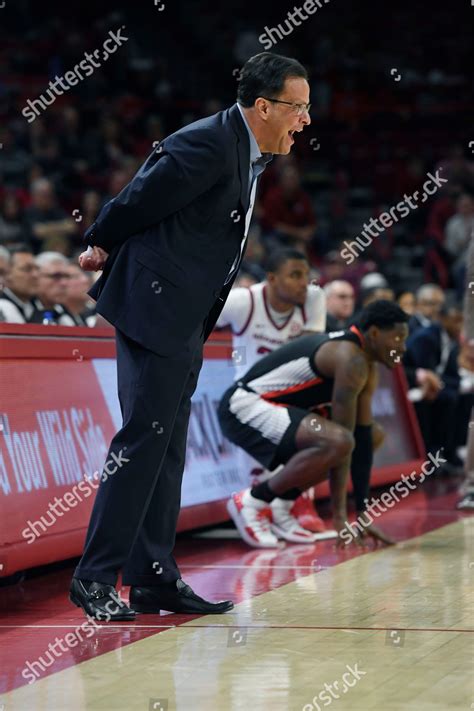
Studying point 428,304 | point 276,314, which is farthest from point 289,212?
point 276,314

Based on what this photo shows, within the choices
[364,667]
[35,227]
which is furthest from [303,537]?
[35,227]

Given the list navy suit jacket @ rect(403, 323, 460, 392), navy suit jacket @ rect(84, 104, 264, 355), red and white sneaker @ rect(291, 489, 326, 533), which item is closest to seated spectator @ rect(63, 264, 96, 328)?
red and white sneaker @ rect(291, 489, 326, 533)

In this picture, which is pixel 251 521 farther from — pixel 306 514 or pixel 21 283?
pixel 21 283

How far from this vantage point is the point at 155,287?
5.10 metres

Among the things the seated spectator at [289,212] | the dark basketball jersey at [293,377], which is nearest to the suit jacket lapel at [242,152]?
the dark basketball jersey at [293,377]

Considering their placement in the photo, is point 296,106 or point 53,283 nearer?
point 296,106

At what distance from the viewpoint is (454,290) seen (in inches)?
750

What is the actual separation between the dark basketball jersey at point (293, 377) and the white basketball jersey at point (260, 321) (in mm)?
563

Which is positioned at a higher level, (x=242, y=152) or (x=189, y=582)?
(x=242, y=152)

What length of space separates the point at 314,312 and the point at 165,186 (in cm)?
422

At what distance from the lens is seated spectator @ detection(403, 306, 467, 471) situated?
13703mm

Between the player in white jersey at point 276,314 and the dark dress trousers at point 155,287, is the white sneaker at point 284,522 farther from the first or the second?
the dark dress trousers at point 155,287

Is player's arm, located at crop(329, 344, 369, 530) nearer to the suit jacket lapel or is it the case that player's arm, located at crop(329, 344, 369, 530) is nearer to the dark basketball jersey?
the dark basketball jersey

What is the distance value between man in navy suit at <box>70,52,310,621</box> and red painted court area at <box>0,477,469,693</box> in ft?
0.82
